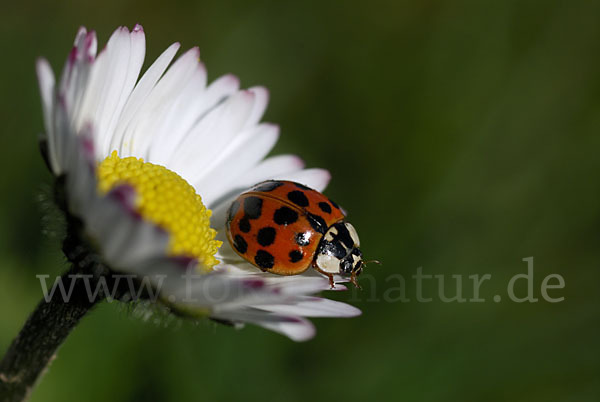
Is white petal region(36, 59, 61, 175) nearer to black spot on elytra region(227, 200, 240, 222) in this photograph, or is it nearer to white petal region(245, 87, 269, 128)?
black spot on elytra region(227, 200, 240, 222)

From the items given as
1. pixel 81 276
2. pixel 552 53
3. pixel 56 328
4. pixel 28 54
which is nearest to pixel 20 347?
pixel 56 328

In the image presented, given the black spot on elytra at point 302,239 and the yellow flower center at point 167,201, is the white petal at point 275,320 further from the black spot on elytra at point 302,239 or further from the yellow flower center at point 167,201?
the black spot on elytra at point 302,239

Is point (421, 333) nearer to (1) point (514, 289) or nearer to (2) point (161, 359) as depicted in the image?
(1) point (514, 289)

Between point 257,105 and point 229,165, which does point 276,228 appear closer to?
point 229,165

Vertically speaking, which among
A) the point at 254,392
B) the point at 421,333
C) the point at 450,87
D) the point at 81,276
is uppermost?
the point at 450,87

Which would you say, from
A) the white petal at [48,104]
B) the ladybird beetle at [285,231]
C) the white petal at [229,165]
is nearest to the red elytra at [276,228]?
the ladybird beetle at [285,231]

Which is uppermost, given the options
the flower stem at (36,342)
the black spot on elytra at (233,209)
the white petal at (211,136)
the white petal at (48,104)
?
the white petal at (48,104)

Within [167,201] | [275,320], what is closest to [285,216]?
[167,201]

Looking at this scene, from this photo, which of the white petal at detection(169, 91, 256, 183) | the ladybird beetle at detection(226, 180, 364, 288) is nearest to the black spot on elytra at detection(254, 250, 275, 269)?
the ladybird beetle at detection(226, 180, 364, 288)
